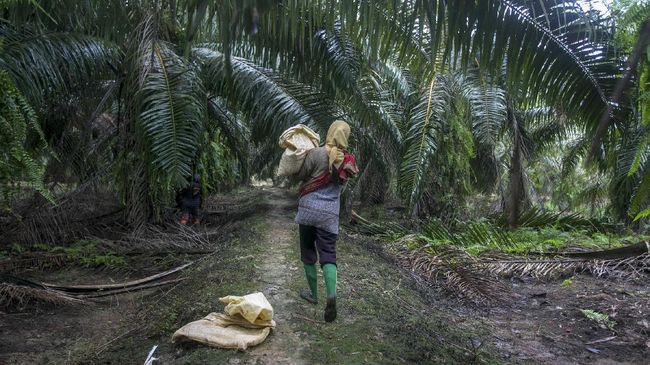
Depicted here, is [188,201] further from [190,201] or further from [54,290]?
[54,290]

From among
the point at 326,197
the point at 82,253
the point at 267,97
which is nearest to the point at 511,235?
the point at 267,97

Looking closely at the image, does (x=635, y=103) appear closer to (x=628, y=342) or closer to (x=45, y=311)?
(x=628, y=342)

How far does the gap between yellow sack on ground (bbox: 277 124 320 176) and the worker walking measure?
6cm

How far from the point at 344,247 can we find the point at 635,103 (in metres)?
5.53

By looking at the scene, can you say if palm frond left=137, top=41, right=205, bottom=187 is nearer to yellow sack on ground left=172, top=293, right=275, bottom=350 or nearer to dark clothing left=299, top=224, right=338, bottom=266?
dark clothing left=299, top=224, right=338, bottom=266

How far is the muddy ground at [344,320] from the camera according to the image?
4.16 meters

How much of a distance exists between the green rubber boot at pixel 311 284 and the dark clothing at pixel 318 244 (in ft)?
0.35

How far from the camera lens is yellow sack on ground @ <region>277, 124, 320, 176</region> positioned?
450cm

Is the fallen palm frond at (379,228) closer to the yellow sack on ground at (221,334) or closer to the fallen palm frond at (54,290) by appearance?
the fallen palm frond at (54,290)

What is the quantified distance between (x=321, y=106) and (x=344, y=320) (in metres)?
4.14

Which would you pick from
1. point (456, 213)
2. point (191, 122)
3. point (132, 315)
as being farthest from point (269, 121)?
point (456, 213)

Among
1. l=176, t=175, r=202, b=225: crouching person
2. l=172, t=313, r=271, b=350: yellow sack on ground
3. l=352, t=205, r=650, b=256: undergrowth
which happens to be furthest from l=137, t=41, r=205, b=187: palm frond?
l=352, t=205, r=650, b=256: undergrowth

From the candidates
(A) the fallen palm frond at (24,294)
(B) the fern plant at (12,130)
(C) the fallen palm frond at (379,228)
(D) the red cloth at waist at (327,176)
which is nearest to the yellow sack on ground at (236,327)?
(D) the red cloth at waist at (327,176)

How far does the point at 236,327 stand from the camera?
4059 millimetres
